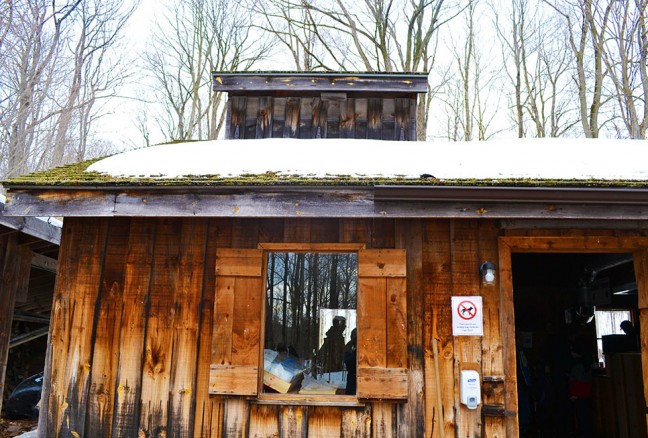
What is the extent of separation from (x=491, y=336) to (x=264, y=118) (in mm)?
4984

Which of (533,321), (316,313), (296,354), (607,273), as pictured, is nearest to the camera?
(296,354)

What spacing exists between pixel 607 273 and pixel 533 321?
5.71 feet

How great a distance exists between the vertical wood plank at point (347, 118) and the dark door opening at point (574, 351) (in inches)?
149

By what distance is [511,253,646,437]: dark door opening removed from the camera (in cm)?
814

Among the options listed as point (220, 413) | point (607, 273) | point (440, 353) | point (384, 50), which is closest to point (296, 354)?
point (220, 413)

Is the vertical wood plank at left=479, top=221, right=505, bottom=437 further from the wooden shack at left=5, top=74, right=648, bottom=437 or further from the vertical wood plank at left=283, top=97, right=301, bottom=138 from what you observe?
the vertical wood plank at left=283, top=97, right=301, bottom=138

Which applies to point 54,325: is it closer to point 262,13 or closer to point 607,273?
point 607,273

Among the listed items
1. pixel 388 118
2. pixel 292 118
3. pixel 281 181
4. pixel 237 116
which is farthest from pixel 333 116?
pixel 281 181

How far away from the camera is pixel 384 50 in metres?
20.0

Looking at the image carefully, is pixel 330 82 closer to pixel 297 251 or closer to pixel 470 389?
pixel 297 251

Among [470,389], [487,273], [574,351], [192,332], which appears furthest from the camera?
[574,351]

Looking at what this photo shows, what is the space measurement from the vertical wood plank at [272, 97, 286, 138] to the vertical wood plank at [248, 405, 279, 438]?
451 cm

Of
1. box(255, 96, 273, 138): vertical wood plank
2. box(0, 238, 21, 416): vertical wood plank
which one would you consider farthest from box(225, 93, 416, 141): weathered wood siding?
box(0, 238, 21, 416): vertical wood plank

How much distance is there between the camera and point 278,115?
27.7ft
